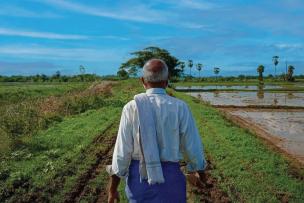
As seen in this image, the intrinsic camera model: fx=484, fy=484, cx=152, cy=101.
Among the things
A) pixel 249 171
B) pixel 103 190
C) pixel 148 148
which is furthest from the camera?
pixel 249 171

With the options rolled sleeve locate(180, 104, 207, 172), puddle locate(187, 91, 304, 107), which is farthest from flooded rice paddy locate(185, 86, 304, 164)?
rolled sleeve locate(180, 104, 207, 172)

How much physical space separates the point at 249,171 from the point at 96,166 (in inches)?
117

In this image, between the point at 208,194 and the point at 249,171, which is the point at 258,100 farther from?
the point at 208,194

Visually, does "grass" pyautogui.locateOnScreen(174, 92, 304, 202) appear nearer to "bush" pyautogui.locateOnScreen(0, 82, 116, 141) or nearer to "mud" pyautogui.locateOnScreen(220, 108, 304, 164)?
"mud" pyautogui.locateOnScreen(220, 108, 304, 164)

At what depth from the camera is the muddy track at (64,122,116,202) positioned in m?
7.44

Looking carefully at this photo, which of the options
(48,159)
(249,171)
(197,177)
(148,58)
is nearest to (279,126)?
(249,171)

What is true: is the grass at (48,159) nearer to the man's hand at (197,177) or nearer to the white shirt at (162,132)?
the man's hand at (197,177)

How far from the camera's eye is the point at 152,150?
361 cm

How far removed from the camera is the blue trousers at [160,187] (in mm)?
3678

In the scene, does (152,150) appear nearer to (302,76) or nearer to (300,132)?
(300,132)

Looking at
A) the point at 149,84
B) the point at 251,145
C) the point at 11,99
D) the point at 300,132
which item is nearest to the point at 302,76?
the point at 11,99

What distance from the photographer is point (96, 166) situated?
9.51 m

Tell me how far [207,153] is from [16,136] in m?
5.46

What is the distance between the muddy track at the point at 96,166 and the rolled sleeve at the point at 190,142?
3783 millimetres
